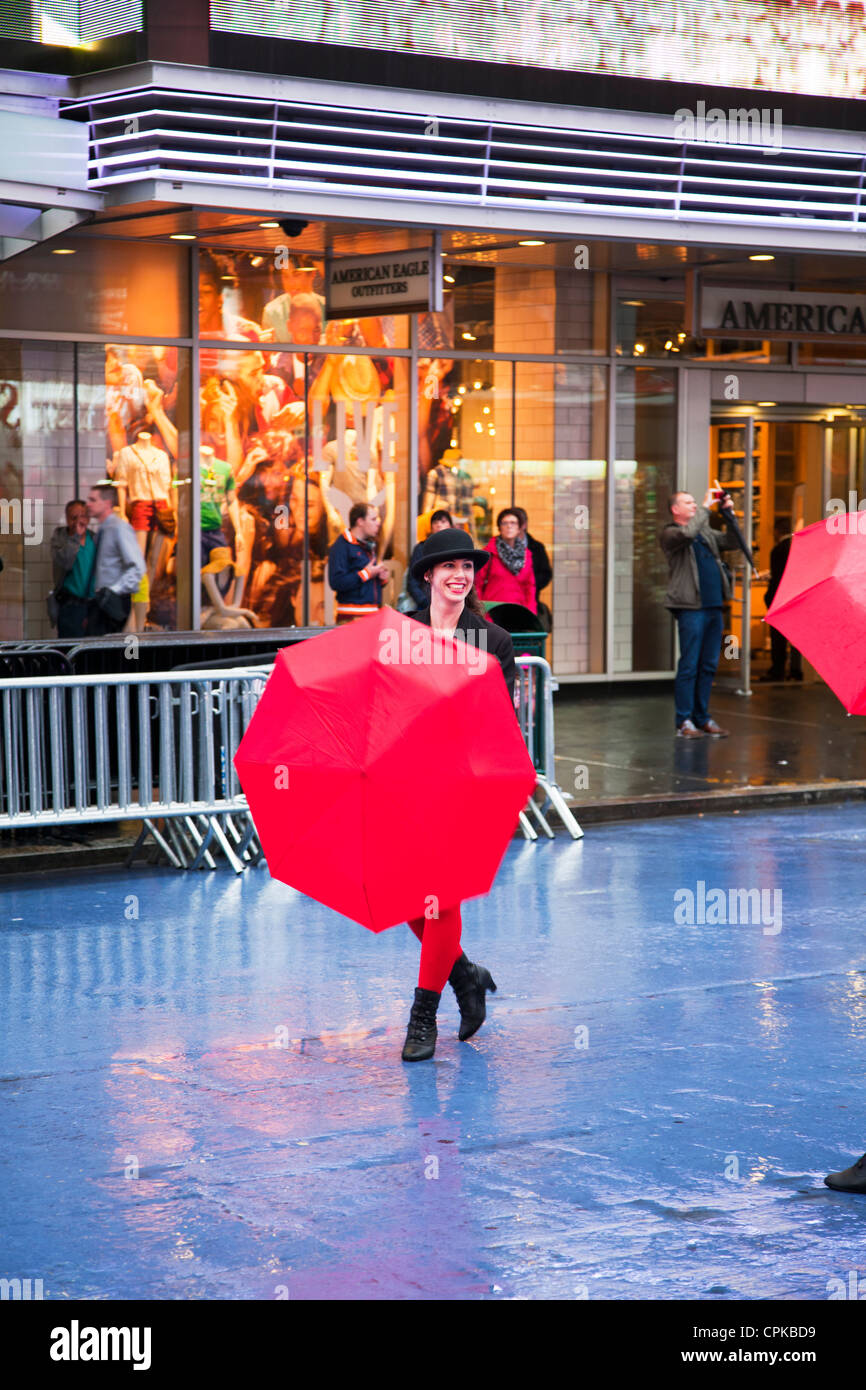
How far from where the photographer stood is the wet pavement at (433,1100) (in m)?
4.80

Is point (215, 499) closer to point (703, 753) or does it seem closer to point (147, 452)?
point (147, 452)

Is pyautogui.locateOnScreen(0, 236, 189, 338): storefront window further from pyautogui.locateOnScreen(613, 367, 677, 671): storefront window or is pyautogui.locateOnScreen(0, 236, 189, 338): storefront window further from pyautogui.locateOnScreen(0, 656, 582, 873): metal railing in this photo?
pyautogui.locateOnScreen(0, 656, 582, 873): metal railing

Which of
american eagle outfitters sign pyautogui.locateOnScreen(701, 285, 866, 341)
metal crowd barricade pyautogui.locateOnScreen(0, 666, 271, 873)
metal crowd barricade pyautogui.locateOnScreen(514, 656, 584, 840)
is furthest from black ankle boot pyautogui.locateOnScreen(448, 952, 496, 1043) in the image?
american eagle outfitters sign pyautogui.locateOnScreen(701, 285, 866, 341)

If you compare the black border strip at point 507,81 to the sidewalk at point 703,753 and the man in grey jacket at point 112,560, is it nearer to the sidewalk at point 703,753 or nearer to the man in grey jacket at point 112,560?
the man in grey jacket at point 112,560

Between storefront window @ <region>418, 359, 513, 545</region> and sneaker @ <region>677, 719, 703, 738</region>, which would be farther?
storefront window @ <region>418, 359, 513, 545</region>

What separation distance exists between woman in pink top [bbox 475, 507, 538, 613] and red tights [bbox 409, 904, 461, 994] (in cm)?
878

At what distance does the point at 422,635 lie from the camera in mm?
6262

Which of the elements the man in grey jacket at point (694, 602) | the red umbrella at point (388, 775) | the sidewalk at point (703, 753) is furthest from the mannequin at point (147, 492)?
the red umbrella at point (388, 775)

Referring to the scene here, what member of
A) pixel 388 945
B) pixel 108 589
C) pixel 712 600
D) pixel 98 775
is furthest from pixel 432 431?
pixel 388 945

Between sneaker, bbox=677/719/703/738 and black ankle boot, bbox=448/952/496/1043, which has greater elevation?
sneaker, bbox=677/719/703/738

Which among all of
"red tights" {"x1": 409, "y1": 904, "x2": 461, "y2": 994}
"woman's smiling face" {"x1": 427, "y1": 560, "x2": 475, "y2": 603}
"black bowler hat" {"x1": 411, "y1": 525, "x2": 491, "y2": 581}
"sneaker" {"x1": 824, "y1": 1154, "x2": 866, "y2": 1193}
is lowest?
"sneaker" {"x1": 824, "y1": 1154, "x2": 866, "y2": 1193}

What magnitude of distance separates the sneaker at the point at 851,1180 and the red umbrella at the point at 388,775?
1.54m

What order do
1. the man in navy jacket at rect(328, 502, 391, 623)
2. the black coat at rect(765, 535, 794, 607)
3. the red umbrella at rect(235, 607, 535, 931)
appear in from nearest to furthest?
the red umbrella at rect(235, 607, 535, 931), the man in navy jacket at rect(328, 502, 391, 623), the black coat at rect(765, 535, 794, 607)

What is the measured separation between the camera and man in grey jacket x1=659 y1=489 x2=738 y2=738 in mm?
15344
